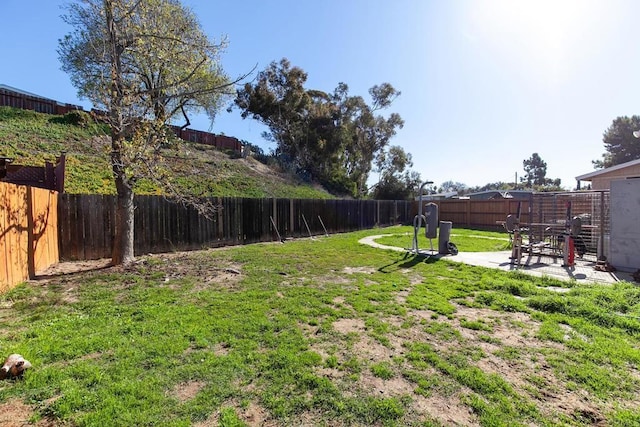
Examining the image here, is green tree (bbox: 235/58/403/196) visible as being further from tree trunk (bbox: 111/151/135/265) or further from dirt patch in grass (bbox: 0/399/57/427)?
dirt patch in grass (bbox: 0/399/57/427)

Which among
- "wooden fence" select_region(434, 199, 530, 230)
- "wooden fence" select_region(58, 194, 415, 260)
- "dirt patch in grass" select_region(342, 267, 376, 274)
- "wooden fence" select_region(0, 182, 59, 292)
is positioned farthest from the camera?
"wooden fence" select_region(434, 199, 530, 230)

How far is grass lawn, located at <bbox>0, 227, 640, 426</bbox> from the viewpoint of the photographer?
213 cm

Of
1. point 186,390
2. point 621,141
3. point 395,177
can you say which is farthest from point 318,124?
point 621,141

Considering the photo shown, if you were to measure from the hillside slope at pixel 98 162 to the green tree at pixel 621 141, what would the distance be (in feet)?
109

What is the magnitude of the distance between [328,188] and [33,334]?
24.6 meters

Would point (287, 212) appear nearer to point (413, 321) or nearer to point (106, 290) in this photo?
point (106, 290)

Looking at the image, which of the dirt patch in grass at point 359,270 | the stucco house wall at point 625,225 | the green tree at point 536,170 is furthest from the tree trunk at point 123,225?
the green tree at point 536,170

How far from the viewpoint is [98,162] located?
42.5ft

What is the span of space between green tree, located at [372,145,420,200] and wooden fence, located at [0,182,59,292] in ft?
85.3

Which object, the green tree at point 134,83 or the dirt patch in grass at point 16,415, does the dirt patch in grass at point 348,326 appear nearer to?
the dirt patch in grass at point 16,415

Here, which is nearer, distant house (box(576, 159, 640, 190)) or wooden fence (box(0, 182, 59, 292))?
wooden fence (box(0, 182, 59, 292))

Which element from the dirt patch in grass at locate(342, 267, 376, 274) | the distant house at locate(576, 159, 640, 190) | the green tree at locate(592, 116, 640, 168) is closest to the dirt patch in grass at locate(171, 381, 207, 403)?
the dirt patch in grass at locate(342, 267, 376, 274)

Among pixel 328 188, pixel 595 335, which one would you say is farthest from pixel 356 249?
pixel 328 188

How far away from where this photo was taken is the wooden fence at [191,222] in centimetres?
711
